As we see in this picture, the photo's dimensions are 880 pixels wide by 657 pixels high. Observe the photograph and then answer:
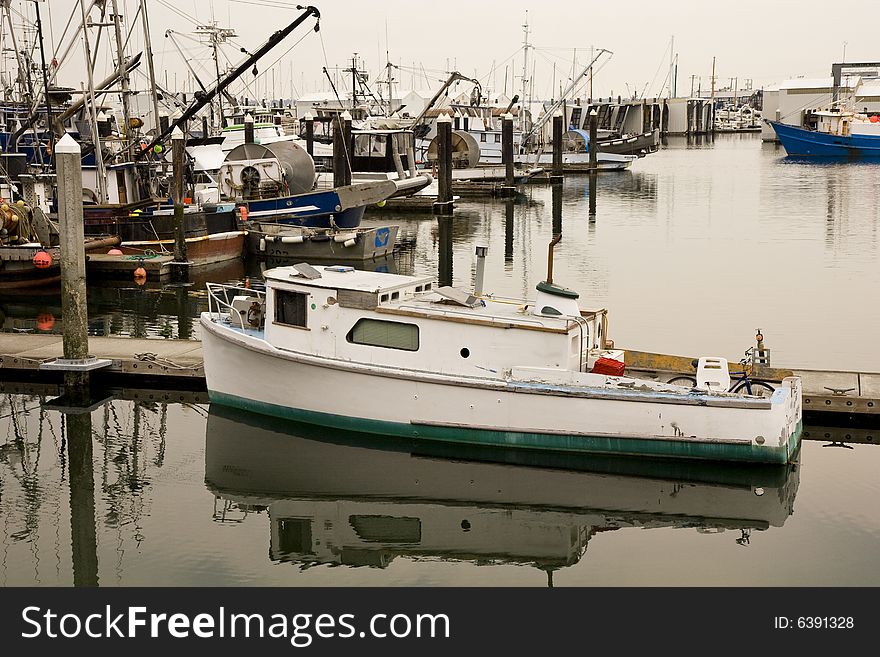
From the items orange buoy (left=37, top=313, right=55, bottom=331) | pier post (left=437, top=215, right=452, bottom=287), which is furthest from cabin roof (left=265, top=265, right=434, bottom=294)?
pier post (left=437, top=215, right=452, bottom=287)

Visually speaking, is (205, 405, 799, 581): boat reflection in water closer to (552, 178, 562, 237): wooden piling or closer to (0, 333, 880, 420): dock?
(0, 333, 880, 420): dock

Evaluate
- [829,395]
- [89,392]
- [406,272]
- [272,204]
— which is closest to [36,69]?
[272,204]

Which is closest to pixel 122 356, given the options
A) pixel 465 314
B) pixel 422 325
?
pixel 422 325

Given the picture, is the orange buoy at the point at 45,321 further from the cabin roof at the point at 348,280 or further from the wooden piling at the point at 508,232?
the wooden piling at the point at 508,232

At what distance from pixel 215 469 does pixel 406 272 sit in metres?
17.1

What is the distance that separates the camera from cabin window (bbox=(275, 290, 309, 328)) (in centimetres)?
1608

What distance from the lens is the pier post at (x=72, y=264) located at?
1778 cm

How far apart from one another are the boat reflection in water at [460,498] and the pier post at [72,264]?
327 cm

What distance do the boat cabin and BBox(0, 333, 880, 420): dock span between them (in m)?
1.10

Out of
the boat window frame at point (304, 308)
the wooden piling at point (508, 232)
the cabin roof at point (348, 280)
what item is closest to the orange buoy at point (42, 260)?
the wooden piling at point (508, 232)

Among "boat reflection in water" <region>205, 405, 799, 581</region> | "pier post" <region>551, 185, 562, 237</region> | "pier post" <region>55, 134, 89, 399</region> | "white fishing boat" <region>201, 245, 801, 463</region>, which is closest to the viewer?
"boat reflection in water" <region>205, 405, 799, 581</region>

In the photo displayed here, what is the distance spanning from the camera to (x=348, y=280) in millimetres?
16203

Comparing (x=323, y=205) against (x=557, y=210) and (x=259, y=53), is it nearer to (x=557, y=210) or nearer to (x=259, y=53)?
(x=259, y=53)
